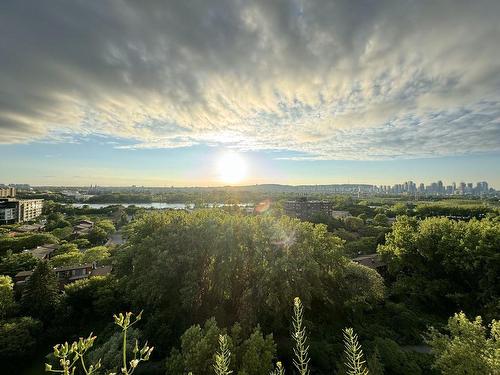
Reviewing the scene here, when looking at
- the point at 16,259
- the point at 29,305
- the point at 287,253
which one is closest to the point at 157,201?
the point at 16,259

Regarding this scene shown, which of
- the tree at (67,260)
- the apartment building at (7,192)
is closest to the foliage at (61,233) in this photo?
the tree at (67,260)

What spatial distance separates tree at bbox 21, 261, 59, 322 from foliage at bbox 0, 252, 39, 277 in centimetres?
1059

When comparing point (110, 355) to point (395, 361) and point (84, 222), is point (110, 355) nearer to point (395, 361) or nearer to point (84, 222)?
point (395, 361)

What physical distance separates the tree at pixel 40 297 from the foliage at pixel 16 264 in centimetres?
1059

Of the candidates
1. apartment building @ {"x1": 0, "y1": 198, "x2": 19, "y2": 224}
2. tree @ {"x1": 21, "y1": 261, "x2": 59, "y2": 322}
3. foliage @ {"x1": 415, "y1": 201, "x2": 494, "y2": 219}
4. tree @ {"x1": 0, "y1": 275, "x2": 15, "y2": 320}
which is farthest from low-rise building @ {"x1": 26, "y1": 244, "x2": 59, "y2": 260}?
foliage @ {"x1": 415, "y1": 201, "x2": 494, "y2": 219}

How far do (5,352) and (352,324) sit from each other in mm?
19882

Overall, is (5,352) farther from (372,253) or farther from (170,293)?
(372,253)

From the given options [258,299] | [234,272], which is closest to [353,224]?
[234,272]

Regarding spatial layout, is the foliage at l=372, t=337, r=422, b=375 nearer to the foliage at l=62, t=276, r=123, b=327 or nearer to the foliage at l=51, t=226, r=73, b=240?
the foliage at l=62, t=276, r=123, b=327

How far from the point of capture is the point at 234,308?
16156 mm

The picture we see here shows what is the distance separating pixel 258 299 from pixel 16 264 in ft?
91.8

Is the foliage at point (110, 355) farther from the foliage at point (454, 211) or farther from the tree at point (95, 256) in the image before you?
the foliage at point (454, 211)

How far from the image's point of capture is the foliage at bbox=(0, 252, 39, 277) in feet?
91.7

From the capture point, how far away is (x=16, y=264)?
28.6 meters
